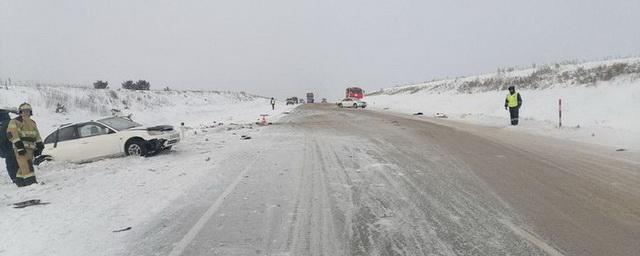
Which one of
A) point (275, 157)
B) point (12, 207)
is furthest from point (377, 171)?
point (12, 207)

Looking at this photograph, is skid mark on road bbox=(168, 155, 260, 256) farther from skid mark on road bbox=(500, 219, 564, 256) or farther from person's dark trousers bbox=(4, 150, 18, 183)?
person's dark trousers bbox=(4, 150, 18, 183)

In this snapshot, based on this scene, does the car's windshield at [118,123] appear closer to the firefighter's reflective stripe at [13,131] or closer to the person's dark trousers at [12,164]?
the person's dark trousers at [12,164]

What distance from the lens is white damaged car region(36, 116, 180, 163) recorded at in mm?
13977

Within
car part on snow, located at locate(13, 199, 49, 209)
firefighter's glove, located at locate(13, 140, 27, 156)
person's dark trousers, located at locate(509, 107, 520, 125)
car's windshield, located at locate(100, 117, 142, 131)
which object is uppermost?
car's windshield, located at locate(100, 117, 142, 131)

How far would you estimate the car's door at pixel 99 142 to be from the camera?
46.8ft

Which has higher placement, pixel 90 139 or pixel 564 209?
pixel 90 139

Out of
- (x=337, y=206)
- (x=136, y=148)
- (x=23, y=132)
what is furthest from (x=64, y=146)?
(x=337, y=206)

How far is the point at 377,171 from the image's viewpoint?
981cm

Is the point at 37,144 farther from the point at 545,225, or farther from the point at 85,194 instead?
the point at 545,225

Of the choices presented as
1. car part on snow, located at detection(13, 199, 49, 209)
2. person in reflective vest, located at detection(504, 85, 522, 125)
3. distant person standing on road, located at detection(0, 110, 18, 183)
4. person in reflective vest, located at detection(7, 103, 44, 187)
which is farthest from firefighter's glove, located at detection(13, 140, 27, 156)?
person in reflective vest, located at detection(504, 85, 522, 125)

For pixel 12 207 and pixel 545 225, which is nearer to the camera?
pixel 545 225

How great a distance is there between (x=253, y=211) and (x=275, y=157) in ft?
17.2

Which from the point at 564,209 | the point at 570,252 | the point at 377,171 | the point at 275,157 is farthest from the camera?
the point at 275,157

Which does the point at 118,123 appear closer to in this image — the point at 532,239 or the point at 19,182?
the point at 19,182
